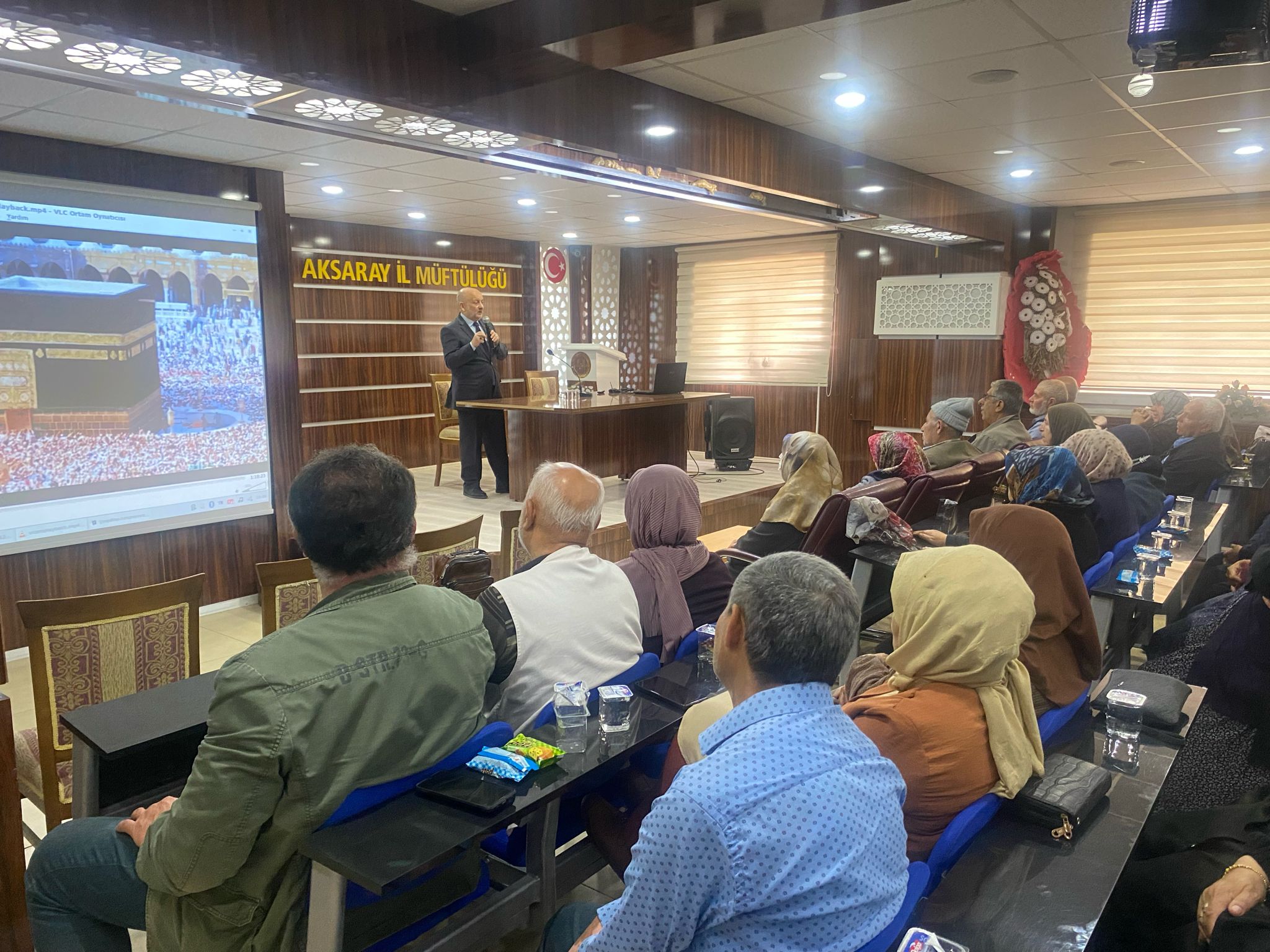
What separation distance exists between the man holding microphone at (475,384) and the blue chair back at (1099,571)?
5.03 m

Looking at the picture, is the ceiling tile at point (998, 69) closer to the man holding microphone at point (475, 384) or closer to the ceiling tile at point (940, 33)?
the ceiling tile at point (940, 33)

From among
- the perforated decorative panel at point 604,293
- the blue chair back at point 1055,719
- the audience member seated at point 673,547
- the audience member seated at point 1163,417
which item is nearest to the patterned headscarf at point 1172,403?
the audience member seated at point 1163,417

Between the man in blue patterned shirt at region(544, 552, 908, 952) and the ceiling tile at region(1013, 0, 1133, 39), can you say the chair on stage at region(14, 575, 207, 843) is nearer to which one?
the man in blue patterned shirt at region(544, 552, 908, 952)

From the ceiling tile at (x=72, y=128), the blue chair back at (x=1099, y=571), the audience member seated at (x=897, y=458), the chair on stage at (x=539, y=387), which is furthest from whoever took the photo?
the chair on stage at (x=539, y=387)

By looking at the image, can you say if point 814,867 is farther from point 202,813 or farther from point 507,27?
point 507,27

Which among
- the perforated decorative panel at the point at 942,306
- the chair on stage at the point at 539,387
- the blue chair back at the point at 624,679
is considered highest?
the perforated decorative panel at the point at 942,306

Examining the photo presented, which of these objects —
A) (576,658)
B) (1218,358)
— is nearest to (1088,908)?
(576,658)

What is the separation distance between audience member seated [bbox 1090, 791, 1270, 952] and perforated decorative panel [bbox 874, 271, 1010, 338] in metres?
6.11

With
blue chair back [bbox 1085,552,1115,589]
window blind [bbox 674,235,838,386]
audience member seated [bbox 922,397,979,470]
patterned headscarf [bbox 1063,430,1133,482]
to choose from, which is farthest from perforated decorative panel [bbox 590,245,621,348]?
blue chair back [bbox 1085,552,1115,589]

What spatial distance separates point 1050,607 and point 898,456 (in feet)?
7.32

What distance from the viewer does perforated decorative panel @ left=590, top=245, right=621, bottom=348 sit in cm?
998

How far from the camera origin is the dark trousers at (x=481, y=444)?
7.25 m

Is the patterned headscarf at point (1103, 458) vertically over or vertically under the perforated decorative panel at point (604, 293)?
under

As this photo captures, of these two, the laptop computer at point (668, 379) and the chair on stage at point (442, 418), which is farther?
the laptop computer at point (668, 379)
